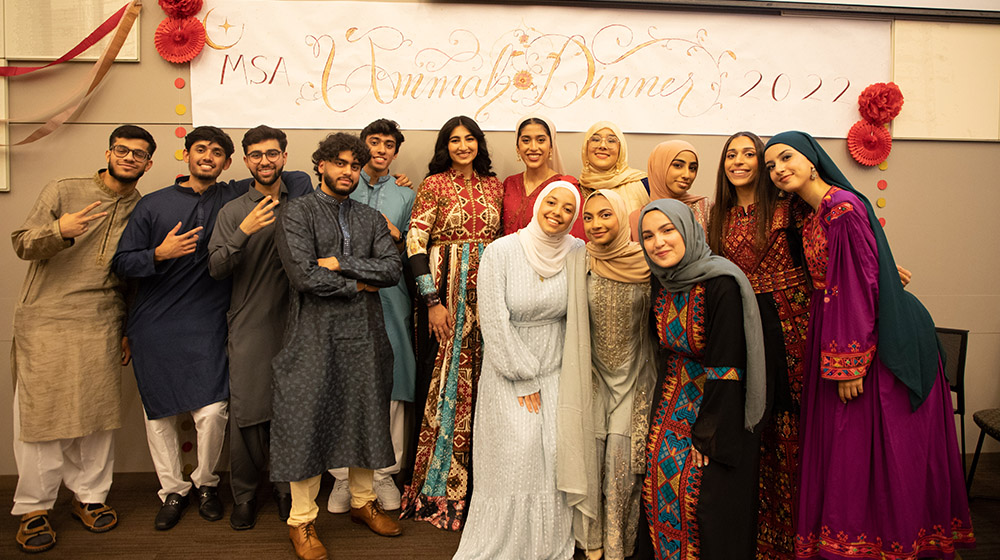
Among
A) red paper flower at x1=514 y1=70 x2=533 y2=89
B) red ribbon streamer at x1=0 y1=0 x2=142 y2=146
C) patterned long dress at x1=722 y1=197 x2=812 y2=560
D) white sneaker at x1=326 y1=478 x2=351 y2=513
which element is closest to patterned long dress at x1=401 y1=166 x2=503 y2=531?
white sneaker at x1=326 y1=478 x2=351 y2=513

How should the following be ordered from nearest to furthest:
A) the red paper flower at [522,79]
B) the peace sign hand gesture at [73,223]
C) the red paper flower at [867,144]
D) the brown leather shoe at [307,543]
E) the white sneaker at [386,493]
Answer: the brown leather shoe at [307,543]
the peace sign hand gesture at [73,223]
the white sneaker at [386,493]
the red paper flower at [522,79]
the red paper flower at [867,144]

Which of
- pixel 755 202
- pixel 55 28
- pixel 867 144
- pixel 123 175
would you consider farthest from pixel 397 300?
pixel 867 144

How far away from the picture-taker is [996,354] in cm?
359

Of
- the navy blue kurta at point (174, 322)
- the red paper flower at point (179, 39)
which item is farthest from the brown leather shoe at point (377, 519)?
the red paper flower at point (179, 39)

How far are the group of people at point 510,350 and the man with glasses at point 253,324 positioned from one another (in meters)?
→ 0.01

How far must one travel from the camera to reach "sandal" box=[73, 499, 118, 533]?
2695 millimetres

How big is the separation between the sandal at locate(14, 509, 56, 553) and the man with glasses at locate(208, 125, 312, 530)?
76 cm

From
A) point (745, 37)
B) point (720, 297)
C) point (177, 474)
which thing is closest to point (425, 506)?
point (177, 474)

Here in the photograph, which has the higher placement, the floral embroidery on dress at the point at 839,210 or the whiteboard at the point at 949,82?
the whiteboard at the point at 949,82

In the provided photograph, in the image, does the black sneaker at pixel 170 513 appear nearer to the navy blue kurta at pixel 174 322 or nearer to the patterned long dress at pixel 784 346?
the navy blue kurta at pixel 174 322

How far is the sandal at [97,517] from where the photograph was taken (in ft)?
8.84

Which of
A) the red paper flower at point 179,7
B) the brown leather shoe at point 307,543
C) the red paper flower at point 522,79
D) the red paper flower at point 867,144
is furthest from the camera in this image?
the red paper flower at point 867,144

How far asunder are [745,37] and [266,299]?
309 centimetres

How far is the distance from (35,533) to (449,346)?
201 cm
